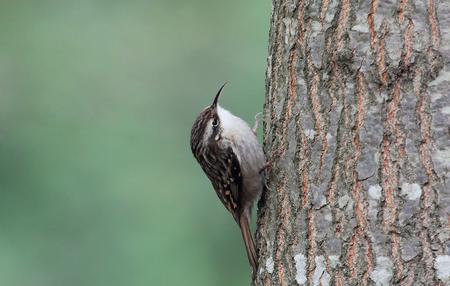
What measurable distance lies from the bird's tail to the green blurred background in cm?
219

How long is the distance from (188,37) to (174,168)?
156 centimetres

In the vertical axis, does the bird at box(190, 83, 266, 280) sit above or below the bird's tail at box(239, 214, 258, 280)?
above

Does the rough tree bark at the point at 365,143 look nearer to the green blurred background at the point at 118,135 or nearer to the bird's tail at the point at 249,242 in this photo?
the bird's tail at the point at 249,242

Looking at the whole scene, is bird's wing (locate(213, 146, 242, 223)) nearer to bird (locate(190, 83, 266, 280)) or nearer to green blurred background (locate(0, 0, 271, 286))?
bird (locate(190, 83, 266, 280))

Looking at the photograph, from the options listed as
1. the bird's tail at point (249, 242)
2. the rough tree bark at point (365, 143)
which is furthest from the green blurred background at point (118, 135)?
the rough tree bark at point (365, 143)

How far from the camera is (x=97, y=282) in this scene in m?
7.05

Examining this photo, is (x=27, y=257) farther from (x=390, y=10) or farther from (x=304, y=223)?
(x=390, y=10)

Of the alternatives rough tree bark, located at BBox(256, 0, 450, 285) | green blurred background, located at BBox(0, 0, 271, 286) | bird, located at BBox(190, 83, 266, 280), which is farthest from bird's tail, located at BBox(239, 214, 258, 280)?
green blurred background, located at BBox(0, 0, 271, 286)

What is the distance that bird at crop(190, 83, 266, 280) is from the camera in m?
4.17

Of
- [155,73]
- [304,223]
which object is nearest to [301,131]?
[304,223]

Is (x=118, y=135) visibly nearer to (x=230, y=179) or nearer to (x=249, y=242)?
(x=230, y=179)

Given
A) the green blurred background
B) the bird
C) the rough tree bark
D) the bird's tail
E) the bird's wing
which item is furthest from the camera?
the green blurred background

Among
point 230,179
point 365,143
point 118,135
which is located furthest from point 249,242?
point 118,135

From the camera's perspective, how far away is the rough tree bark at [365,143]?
296 cm
